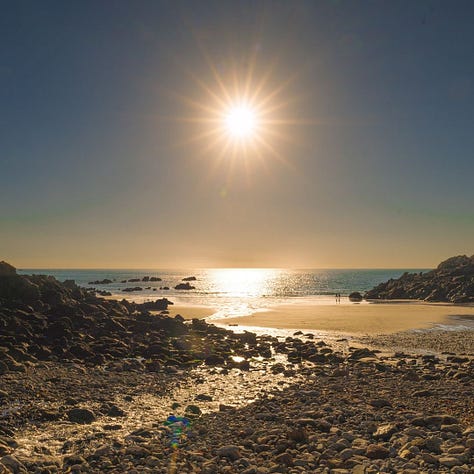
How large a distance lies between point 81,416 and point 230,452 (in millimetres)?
4474

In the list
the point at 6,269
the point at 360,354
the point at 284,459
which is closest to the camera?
the point at 284,459

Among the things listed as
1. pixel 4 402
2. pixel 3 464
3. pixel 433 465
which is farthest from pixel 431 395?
pixel 4 402

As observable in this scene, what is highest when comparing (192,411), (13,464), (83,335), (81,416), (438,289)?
(438,289)

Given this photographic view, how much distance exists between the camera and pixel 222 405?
12492 mm

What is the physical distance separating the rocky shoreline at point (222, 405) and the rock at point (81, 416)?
0.03 m

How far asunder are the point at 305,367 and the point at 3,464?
529 inches

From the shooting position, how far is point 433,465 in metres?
7.78

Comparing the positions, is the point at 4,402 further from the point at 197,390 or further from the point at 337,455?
the point at 337,455

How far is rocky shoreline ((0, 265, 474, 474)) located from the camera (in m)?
8.41

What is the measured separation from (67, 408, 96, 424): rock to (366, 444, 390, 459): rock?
696 cm

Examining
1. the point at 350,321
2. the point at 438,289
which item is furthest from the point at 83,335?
the point at 438,289

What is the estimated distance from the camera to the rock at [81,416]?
10.8 meters

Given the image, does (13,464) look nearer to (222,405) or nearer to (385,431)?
(222,405)

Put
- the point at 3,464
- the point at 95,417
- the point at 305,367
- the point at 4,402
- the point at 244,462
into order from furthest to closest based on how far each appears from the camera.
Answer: the point at 305,367 → the point at 4,402 → the point at 95,417 → the point at 244,462 → the point at 3,464
